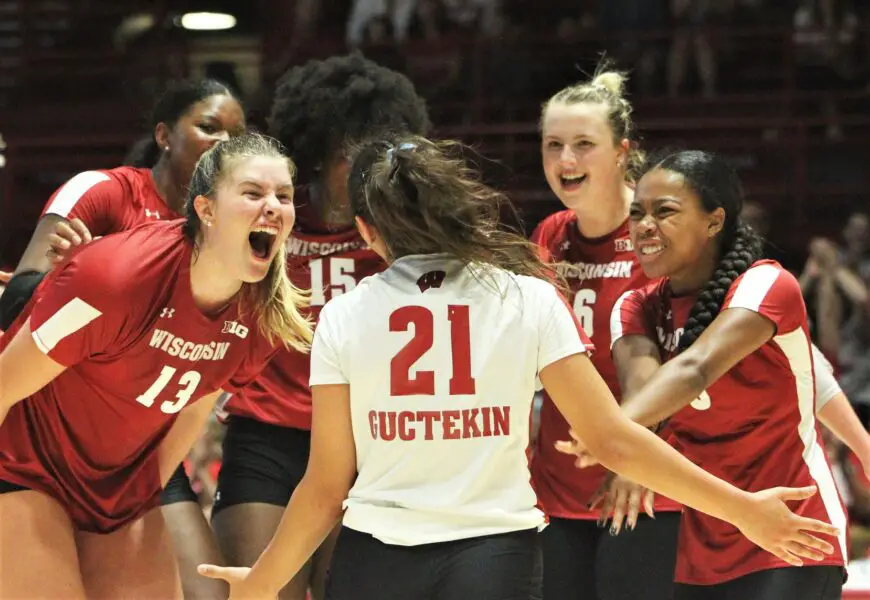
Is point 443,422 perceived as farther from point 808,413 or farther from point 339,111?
point 339,111

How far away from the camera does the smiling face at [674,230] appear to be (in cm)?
385

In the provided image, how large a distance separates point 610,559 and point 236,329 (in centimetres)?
144

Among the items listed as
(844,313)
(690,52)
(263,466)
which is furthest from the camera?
(690,52)

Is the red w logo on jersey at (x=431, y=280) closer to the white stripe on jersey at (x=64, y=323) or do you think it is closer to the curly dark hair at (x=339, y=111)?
the white stripe on jersey at (x=64, y=323)

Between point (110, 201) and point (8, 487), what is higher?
point (110, 201)

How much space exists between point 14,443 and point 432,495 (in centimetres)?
142

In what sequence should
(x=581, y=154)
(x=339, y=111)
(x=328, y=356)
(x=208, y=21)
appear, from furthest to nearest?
(x=208, y=21) < (x=339, y=111) < (x=581, y=154) < (x=328, y=356)

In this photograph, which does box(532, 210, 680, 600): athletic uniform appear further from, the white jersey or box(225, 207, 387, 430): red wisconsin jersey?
the white jersey

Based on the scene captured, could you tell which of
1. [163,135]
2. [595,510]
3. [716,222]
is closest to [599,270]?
[716,222]

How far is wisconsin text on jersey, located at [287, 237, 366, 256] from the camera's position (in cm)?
437

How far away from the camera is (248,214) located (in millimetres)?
3539

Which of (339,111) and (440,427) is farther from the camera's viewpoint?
(339,111)

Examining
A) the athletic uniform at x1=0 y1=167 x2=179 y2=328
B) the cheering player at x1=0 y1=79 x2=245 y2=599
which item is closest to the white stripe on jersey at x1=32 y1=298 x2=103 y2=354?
the cheering player at x1=0 y1=79 x2=245 y2=599

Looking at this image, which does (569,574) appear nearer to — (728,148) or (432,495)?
(432,495)
